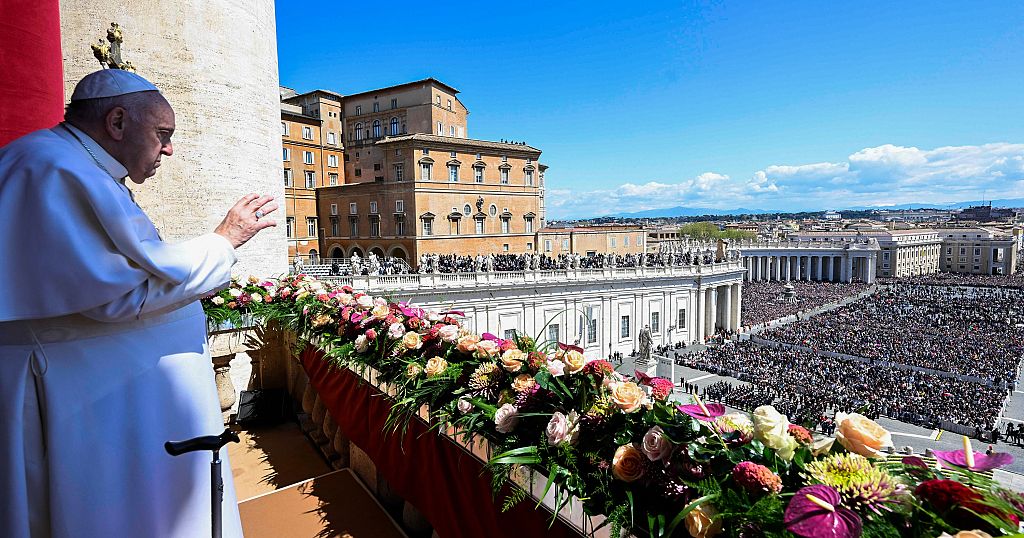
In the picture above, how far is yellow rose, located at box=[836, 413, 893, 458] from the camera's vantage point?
6.91ft

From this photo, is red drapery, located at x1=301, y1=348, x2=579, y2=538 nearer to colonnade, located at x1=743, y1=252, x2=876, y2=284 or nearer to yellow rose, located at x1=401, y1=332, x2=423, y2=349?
yellow rose, located at x1=401, y1=332, x2=423, y2=349

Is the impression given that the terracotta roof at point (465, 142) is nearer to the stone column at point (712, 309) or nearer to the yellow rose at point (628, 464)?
the stone column at point (712, 309)

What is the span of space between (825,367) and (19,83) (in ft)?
114

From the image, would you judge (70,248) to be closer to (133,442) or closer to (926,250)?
(133,442)

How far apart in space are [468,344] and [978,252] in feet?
472

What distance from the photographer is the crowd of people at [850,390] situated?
74.1 feet

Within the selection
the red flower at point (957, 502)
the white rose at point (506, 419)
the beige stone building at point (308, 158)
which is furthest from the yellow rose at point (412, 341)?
the beige stone building at point (308, 158)

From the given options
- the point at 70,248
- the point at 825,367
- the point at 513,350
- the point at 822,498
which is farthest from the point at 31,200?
the point at 825,367

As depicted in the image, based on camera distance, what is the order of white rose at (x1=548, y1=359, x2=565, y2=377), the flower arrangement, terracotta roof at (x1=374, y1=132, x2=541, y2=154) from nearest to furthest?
the flower arrangement → white rose at (x1=548, y1=359, x2=565, y2=377) → terracotta roof at (x1=374, y1=132, x2=541, y2=154)

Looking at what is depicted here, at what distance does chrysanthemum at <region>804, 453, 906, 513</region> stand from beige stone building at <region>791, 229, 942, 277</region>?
362ft

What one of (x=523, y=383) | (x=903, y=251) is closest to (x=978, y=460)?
(x=523, y=383)

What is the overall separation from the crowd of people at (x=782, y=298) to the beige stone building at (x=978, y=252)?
159 feet

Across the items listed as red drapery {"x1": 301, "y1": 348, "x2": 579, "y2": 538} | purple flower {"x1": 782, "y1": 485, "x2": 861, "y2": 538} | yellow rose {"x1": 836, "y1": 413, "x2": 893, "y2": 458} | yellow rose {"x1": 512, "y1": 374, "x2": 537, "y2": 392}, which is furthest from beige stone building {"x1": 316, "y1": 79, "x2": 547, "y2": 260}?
purple flower {"x1": 782, "y1": 485, "x2": 861, "y2": 538}

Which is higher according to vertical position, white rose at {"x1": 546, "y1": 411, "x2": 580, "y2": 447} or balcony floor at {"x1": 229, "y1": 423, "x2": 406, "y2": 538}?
white rose at {"x1": 546, "y1": 411, "x2": 580, "y2": 447}
